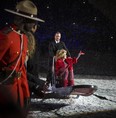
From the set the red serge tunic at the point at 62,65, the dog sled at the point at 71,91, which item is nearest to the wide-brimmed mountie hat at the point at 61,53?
the red serge tunic at the point at 62,65

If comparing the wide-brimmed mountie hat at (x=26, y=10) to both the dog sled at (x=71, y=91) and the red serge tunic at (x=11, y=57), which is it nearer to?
the red serge tunic at (x=11, y=57)

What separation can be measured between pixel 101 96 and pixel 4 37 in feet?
21.7

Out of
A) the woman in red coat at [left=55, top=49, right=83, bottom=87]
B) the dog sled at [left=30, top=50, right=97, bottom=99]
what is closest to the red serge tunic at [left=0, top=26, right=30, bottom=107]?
the dog sled at [left=30, top=50, right=97, bottom=99]

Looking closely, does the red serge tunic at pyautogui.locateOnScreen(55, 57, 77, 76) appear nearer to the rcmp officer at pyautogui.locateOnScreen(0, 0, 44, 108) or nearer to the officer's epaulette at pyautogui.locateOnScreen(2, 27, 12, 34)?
the rcmp officer at pyautogui.locateOnScreen(0, 0, 44, 108)

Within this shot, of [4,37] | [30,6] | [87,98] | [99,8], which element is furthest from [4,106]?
Answer: [99,8]

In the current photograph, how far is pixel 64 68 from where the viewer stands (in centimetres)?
1046

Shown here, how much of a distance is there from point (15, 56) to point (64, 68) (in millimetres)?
6242

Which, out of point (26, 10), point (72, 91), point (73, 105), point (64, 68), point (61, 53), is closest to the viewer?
point (26, 10)

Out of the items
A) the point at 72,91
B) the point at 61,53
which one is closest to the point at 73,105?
the point at 72,91

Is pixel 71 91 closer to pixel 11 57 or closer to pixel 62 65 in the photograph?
pixel 62 65

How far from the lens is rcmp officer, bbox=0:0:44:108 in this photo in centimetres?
420

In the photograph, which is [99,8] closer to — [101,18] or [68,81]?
[101,18]

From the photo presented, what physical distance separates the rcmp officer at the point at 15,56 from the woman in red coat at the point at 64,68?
6062 millimetres

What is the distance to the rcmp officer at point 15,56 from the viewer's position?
4.20 metres
